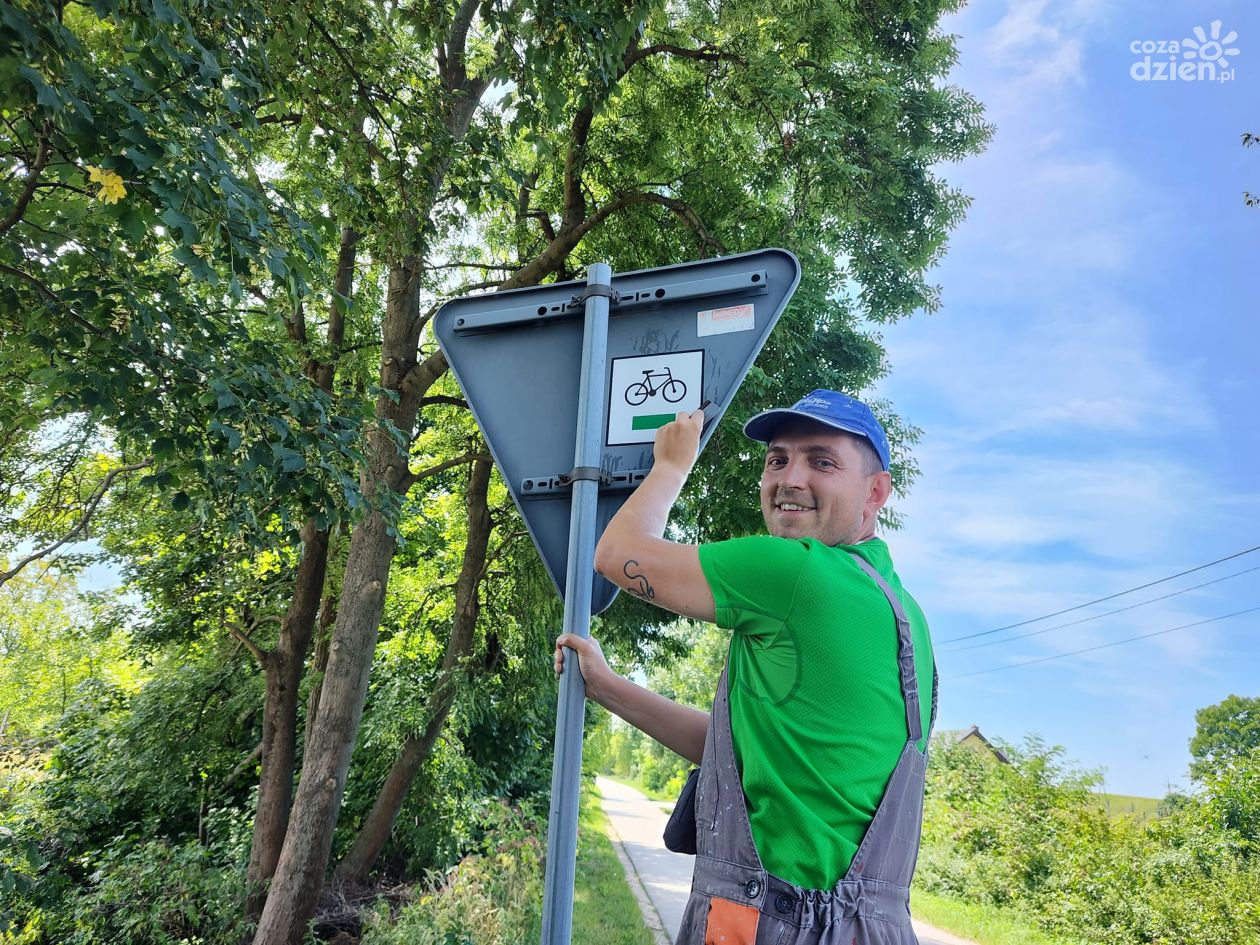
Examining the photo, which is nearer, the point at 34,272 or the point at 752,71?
the point at 34,272

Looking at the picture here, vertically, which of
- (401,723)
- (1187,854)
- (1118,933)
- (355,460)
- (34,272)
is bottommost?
(1118,933)

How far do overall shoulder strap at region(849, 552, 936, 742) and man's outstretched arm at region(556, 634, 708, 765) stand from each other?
0.55m

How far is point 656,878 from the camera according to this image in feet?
42.8

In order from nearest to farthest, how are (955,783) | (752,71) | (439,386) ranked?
(752,71)
(439,386)
(955,783)

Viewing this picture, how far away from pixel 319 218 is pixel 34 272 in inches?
60.6

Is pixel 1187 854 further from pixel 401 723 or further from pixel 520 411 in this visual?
pixel 520 411

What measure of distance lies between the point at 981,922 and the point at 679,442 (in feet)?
42.4

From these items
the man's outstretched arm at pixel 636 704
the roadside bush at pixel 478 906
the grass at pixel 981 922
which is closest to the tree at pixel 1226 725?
the grass at pixel 981 922

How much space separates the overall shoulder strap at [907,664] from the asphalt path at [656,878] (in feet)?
8.35

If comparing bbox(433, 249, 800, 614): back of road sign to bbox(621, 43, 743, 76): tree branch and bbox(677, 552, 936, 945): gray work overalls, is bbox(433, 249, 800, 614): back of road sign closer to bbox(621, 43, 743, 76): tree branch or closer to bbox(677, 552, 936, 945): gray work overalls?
bbox(677, 552, 936, 945): gray work overalls

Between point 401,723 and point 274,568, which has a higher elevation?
point 274,568

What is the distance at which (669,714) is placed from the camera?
1974 millimetres

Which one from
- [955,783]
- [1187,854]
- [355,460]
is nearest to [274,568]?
[355,460]

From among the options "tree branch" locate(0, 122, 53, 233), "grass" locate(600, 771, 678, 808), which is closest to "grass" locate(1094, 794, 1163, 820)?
"tree branch" locate(0, 122, 53, 233)
